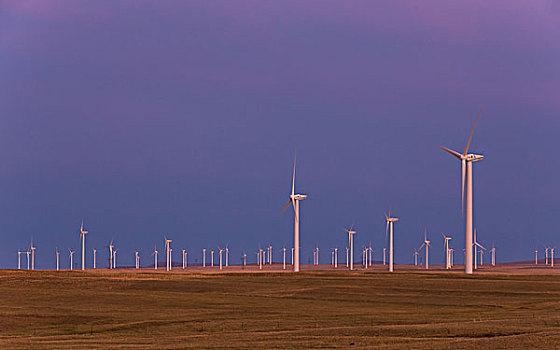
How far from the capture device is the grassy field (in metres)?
33.4

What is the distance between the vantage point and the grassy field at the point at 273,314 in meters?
33.4

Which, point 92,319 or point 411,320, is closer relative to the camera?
point 411,320

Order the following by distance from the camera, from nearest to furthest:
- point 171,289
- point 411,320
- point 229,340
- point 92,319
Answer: point 229,340 → point 411,320 → point 92,319 → point 171,289

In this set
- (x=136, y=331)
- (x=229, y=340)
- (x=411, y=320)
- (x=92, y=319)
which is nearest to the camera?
(x=229, y=340)

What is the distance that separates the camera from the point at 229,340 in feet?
112

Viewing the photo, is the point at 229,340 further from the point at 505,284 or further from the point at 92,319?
the point at 505,284

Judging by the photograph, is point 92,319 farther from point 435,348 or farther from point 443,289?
point 443,289

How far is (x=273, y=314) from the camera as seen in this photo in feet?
176

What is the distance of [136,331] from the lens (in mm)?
42469

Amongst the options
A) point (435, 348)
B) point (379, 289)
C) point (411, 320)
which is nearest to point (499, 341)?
point (435, 348)

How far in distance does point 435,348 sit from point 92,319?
2808 cm

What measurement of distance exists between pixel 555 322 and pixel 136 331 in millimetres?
21475

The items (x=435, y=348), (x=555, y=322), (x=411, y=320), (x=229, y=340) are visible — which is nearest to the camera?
(x=435, y=348)

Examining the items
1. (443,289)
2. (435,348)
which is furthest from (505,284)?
(435,348)
